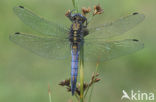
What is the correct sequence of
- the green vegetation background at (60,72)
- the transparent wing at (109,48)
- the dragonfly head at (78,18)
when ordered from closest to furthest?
1. the dragonfly head at (78,18)
2. the transparent wing at (109,48)
3. the green vegetation background at (60,72)

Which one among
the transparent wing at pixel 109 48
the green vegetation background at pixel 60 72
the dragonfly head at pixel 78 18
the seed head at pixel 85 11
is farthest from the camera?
the green vegetation background at pixel 60 72

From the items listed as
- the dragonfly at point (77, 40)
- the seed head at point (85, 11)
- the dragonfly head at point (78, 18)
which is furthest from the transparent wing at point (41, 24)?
the seed head at point (85, 11)

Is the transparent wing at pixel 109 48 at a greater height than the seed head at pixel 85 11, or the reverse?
the seed head at pixel 85 11

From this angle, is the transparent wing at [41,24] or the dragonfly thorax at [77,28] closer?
the dragonfly thorax at [77,28]

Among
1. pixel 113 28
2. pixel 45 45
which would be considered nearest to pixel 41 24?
pixel 45 45

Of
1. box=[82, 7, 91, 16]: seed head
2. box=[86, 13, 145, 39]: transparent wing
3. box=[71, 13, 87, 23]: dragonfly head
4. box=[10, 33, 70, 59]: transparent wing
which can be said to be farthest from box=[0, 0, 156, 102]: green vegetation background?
box=[82, 7, 91, 16]: seed head

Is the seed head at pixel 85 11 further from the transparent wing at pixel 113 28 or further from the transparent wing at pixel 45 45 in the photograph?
the transparent wing at pixel 45 45

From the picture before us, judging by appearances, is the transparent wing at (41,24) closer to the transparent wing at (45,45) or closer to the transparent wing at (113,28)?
the transparent wing at (45,45)

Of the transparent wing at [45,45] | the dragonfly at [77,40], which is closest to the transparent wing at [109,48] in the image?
the dragonfly at [77,40]

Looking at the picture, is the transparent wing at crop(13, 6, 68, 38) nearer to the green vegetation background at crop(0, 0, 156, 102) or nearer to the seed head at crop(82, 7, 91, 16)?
the seed head at crop(82, 7, 91, 16)
